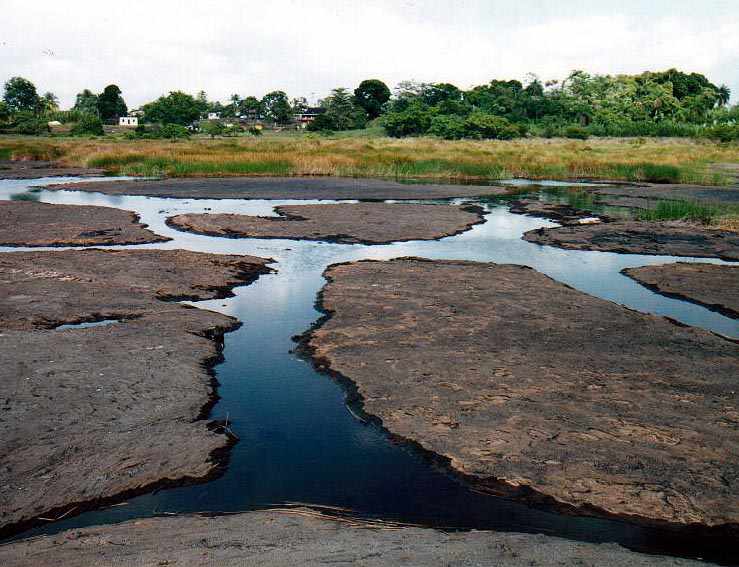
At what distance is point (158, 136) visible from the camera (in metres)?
80.0

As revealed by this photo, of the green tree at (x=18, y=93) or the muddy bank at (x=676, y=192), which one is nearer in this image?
the muddy bank at (x=676, y=192)

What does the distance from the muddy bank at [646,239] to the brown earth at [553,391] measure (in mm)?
6257

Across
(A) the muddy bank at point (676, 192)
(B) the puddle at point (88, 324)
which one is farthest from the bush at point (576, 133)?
(B) the puddle at point (88, 324)

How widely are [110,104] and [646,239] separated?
385ft

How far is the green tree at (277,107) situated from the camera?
115 meters

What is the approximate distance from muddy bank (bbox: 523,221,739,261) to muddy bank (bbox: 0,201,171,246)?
9797mm

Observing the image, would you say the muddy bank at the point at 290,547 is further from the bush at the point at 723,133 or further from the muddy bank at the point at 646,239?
the bush at the point at 723,133

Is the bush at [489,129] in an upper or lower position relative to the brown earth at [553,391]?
upper

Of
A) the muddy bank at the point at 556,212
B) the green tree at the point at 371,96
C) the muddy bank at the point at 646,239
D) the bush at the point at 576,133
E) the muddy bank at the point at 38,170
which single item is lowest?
the muddy bank at the point at 38,170

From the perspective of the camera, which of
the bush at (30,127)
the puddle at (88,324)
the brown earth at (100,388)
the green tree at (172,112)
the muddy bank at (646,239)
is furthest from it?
the green tree at (172,112)

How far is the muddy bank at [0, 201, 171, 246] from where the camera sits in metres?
17.2

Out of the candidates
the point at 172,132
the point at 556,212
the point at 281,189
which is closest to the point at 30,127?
the point at 172,132

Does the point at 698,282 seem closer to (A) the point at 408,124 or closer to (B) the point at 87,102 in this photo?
(A) the point at 408,124

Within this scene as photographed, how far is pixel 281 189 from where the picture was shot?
3117 centimetres
